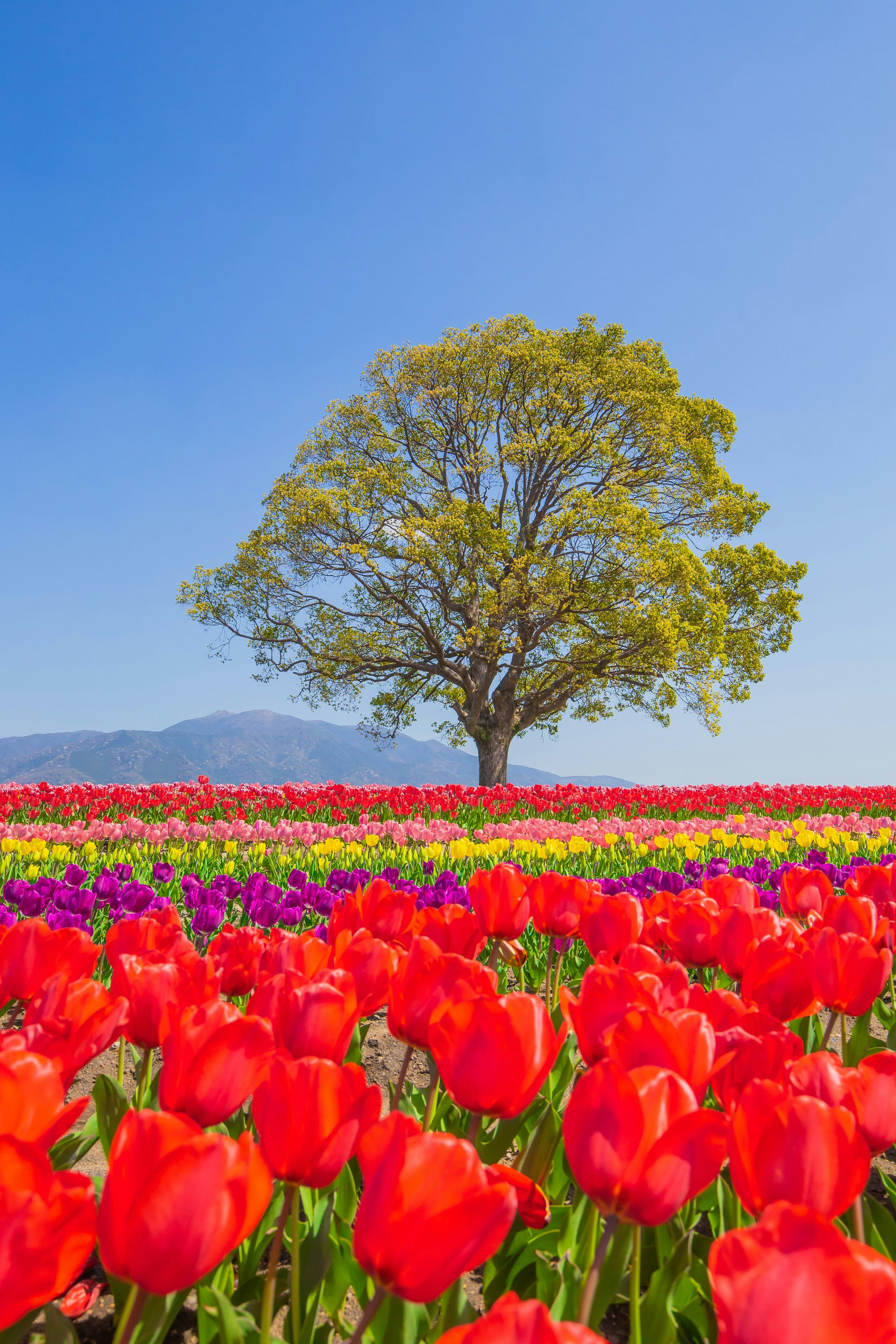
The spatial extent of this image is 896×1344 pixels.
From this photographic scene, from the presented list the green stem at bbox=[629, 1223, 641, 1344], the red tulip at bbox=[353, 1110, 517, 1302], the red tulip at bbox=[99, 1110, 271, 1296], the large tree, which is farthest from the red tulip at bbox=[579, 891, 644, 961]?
the large tree

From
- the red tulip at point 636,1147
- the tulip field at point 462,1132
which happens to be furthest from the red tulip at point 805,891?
the red tulip at point 636,1147

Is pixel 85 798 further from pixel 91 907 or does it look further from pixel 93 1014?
pixel 93 1014

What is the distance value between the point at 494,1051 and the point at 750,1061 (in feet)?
1.44

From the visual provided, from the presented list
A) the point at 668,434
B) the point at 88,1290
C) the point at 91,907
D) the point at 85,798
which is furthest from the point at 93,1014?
the point at 668,434

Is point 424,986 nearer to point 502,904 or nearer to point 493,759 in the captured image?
point 502,904

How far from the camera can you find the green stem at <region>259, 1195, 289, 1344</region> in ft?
3.13

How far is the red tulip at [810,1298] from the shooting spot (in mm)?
629

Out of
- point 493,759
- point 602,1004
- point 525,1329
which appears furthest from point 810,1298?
point 493,759

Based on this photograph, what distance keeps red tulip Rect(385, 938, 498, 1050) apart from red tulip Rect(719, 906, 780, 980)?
38.7 inches

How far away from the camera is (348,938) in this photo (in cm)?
177

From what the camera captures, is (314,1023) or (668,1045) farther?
(314,1023)

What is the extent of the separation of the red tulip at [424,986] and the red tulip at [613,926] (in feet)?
2.53

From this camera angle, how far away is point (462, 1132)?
189 cm

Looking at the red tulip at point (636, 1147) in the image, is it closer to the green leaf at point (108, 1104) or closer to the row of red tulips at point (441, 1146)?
the row of red tulips at point (441, 1146)
